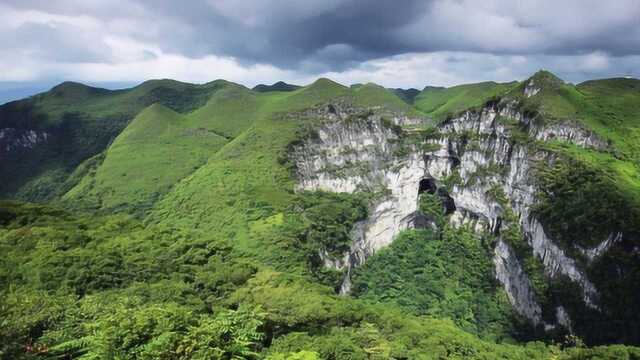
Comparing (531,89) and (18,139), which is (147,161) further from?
(531,89)

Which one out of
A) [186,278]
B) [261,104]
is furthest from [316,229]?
[261,104]

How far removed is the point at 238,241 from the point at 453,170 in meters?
52.7

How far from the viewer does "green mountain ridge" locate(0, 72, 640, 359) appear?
22984 millimetres

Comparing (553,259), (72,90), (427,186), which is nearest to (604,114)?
(553,259)

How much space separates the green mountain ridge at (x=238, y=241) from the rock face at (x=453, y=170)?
2150 millimetres

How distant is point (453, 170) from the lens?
106 metres

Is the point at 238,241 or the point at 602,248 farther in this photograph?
the point at 238,241

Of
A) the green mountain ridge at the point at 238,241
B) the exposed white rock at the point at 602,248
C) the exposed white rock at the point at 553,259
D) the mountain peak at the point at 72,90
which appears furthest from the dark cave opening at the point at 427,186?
the mountain peak at the point at 72,90

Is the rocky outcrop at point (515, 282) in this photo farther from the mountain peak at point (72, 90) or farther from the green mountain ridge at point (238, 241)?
the mountain peak at point (72, 90)

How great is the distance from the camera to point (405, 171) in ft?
353

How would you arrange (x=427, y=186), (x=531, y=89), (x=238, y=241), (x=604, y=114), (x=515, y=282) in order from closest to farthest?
(x=238, y=241) < (x=515, y=282) < (x=604, y=114) < (x=531, y=89) < (x=427, y=186)

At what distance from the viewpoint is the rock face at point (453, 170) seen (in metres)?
80.9

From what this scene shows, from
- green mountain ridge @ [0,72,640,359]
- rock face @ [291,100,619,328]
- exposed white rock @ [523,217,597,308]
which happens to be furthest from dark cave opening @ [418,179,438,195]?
exposed white rock @ [523,217,597,308]

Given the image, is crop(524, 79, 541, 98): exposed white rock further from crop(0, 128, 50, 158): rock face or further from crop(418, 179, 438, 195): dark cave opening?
crop(0, 128, 50, 158): rock face
